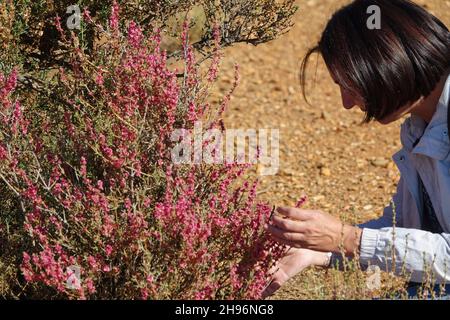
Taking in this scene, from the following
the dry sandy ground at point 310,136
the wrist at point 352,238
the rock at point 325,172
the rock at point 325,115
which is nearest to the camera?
the wrist at point 352,238

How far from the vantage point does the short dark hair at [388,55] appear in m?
2.81

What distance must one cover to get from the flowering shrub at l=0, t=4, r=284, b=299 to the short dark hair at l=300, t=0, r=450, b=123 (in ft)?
1.50

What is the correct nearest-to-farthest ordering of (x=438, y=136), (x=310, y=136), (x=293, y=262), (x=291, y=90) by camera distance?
(x=438, y=136), (x=293, y=262), (x=310, y=136), (x=291, y=90)

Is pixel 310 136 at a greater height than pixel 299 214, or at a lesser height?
greater

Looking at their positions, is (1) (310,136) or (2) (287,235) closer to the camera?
(2) (287,235)

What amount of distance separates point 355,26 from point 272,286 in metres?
0.98

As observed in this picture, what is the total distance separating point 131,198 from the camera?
282 centimetres

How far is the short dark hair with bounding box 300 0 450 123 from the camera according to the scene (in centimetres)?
281

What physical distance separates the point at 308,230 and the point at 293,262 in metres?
0.44

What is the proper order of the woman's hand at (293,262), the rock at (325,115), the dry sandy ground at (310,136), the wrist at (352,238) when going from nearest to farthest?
the wrist at (352,238), the woman's hand at (293,262), the dry sandy ground at (310,136), the rock at (325,115)

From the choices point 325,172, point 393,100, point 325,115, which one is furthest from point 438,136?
point 325,115

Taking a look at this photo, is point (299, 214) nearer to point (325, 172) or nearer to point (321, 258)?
point (321, 258)

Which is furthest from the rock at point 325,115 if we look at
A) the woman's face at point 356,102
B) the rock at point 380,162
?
the woman's face at point 356,102

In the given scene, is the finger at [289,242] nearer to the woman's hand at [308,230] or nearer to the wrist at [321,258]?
the woman's hand at [308,230]
